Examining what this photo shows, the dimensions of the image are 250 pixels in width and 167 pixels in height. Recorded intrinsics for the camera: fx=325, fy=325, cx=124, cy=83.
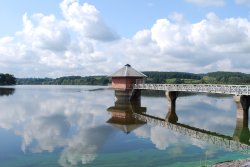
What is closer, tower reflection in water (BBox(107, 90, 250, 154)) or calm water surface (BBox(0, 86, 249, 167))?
calm water surface (BBox(0, 86, 249, 167))

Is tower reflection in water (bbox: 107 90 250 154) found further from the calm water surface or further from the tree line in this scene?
the tree line

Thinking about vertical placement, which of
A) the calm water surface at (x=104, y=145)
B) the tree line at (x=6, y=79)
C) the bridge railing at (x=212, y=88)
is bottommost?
the calm water surface at (x=104, y=145)

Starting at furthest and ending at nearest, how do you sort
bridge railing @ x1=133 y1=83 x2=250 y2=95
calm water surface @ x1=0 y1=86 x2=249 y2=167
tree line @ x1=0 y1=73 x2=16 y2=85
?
tree line @ x1=0 y1=73 x2=16 y2=85
bridge railing @ x1=133 y1=83 x2=250 y2=95
calm water surface @ x1=0 y1=86 x2=249 y2=167

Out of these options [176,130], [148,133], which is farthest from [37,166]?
[176,130]

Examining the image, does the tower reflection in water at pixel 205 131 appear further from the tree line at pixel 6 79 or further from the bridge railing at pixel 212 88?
the tree line at pixel 6 79

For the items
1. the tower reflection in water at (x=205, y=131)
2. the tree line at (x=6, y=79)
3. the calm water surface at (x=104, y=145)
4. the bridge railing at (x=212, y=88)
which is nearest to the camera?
the calm water surface at (x=104, y=145)

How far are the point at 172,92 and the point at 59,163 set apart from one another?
98.1 feet

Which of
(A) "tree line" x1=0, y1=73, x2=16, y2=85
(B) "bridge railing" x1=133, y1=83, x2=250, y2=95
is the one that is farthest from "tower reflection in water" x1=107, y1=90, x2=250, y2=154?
(A) "tree line" x1=0, y1=73, x2=16, y2=85

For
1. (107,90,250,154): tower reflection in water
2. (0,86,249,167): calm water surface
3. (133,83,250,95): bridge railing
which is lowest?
(0,86,249,167): calm water surface

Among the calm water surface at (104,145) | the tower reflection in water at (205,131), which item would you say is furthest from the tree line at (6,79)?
the calm water surface at (104,145)

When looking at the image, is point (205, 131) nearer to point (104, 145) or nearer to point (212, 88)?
point (104, 145)

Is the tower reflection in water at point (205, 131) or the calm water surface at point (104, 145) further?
the tower reflection in water at point (205, 131)

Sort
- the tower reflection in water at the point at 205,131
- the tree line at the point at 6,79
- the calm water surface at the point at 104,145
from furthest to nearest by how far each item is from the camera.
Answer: the tree line at the point at 6,79 → the tower reflection in water at the point at 205,131 → the calm water surface at the point at 104,145

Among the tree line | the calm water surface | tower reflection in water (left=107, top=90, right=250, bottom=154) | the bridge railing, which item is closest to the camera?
the calm water surface
